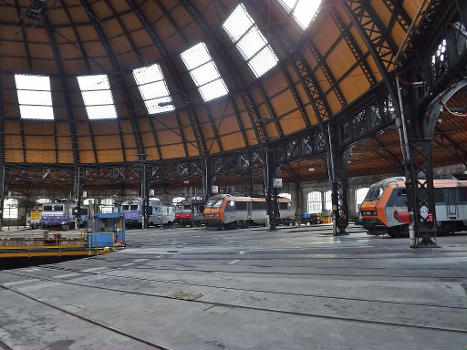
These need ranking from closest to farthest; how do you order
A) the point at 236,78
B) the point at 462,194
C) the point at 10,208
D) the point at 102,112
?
the point at 462,194 < the point at 236,78 < the point at 102,112 < the point at 10,208

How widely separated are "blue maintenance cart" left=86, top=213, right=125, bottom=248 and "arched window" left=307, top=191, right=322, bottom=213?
3427 centimetres

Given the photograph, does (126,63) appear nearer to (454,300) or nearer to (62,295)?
(62,295)

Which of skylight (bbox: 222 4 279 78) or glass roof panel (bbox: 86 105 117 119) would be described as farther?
glass roof panel (bbox: 86 105 117 119)

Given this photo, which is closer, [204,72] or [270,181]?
[204,72]

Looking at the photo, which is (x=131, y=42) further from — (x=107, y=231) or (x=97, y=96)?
(x=107, y=231)

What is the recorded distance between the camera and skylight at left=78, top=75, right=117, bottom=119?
94.3 ft

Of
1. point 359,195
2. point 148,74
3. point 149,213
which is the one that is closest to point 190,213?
point 149,213

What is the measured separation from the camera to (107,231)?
17.2 m

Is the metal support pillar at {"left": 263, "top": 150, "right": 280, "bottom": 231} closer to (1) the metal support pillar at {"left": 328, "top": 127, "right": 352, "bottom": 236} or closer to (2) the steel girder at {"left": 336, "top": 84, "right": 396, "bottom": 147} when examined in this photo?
(1) the metal support pillar at {"left": 328, "top": 127, "right": 352, "bottom": 236}

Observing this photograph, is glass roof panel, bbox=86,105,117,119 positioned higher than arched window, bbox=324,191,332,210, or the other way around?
glass roof panel, bbox=86,105,117,119

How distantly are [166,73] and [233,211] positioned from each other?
42.5 feet

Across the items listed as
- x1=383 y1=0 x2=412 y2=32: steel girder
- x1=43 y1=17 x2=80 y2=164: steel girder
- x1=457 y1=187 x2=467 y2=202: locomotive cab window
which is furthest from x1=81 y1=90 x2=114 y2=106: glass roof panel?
x1=457 y1=187 x2=467 y2=202: locomotive cab window

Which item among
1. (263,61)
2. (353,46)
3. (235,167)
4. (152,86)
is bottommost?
(235,167)

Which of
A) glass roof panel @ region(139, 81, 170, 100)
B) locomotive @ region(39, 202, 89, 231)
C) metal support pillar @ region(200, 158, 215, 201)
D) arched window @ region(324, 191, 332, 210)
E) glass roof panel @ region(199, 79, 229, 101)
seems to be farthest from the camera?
arched window @ region(324, 191, 332, 210)
